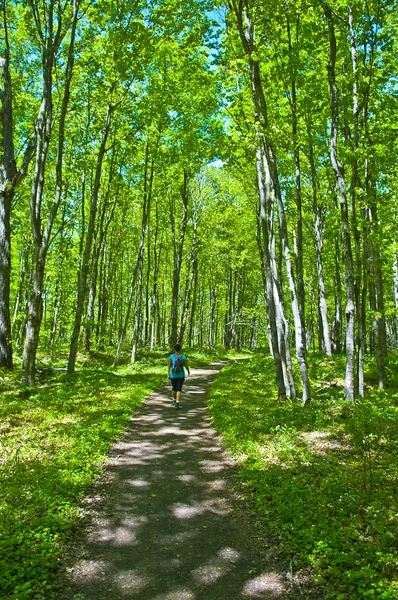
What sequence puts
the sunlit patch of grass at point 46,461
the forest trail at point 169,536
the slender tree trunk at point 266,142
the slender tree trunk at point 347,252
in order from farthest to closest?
the slender tree trunk at point 266,142 < the slender tree trunk at point 347,252 < the sunlit patch of grass at point 46,461 < the forest trail at point 169,536

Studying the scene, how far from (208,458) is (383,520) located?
3979 millimetres

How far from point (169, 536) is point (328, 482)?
103 inches

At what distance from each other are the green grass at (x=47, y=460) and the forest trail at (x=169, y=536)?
34cm

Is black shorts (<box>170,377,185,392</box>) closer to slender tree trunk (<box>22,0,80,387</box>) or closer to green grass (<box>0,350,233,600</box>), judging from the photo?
green grass (<box>0,350,233,600</box>)

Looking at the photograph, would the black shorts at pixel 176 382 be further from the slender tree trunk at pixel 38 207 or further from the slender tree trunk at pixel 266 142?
the slender tree trunk at pixel 38 207

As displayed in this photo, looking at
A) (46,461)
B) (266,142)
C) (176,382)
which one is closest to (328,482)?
(46,461)

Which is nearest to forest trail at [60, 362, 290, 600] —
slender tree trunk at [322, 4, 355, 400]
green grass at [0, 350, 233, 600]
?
green grass at [0, 350, 233, 600]

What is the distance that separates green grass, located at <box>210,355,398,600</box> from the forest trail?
0.44m

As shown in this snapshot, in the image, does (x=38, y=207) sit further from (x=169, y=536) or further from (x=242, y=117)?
(x=169, y=536)

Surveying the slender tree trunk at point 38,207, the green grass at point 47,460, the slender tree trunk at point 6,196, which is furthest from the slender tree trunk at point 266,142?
the slender tree trunk at point 6,196

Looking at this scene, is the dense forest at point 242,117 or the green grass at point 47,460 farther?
the dense forest at point 242,117

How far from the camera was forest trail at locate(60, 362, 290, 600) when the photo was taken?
4098mm

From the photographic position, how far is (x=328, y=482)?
5926mm

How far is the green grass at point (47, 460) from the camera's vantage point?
4203 mm
